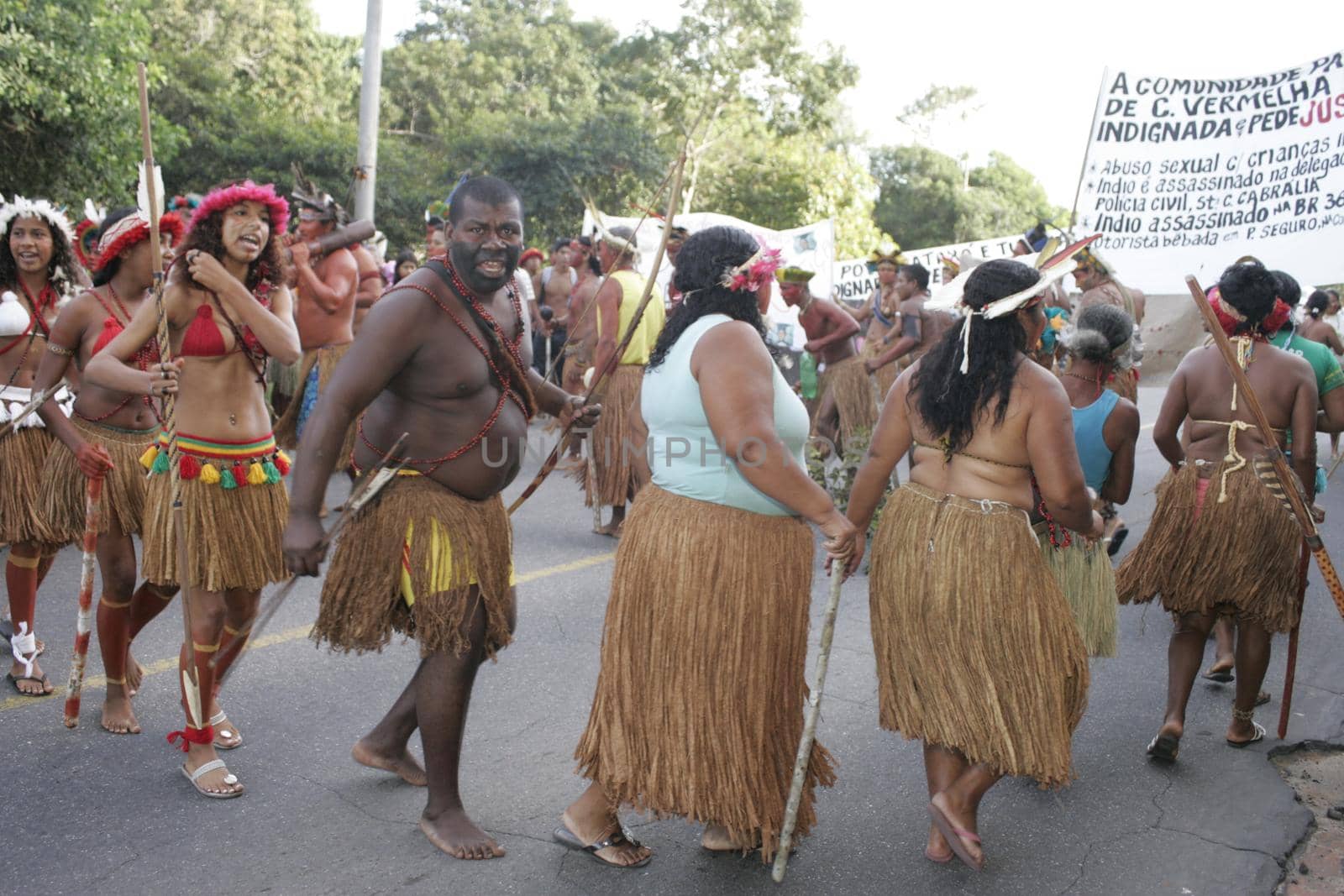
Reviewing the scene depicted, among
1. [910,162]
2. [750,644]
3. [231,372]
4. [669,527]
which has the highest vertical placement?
[910,162]

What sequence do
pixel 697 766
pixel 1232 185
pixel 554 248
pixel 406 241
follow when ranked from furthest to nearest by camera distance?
1. pixel 406 241
2. pixel 554 248
3. pixel 1232 185
4. pixel 697 766

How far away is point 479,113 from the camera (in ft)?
106

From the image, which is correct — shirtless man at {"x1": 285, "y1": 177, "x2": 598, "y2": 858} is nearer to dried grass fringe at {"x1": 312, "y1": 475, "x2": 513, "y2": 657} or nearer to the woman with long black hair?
dried grass fringe at {"x1": 312, "y1": 475, "x2": 513, "y2": 657}

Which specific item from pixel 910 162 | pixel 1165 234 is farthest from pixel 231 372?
pixel 910 162

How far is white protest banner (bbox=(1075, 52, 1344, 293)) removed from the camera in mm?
7258

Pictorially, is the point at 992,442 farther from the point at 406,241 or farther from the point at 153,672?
the point at 406,241

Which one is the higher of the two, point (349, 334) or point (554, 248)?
point (554, 248)

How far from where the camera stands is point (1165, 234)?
7.79 m

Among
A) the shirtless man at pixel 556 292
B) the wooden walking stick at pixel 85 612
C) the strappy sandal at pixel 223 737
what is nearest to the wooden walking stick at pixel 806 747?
the strappy sandal at pixel 223 737

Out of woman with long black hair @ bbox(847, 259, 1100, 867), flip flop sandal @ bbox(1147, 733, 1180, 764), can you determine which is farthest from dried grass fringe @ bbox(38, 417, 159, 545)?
flip flop sandal @ bbox(1147, 733, 1180, 764)

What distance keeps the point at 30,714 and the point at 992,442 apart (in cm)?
349

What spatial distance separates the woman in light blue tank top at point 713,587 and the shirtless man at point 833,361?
6.43 meters

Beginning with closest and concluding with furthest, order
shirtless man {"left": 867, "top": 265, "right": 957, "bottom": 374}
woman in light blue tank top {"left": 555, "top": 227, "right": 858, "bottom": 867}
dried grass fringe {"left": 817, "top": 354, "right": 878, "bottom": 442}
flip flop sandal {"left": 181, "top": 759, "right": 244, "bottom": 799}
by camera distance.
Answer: woman in light blue tank top {"left": 555, "top": 227, "right": 858, "bottom": 867} → flip flop sandal {"left": 181, "top": 759, "right": 244, "bottom": 799} → shirtless man {"left": 867, "top": 265, "right": 957, "bottom": 374} → dried grass fringe {"left": 817, "top": 354, "right": 878, "bottom": 442}

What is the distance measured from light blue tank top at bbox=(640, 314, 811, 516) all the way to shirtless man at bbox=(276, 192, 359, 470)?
4.93m
